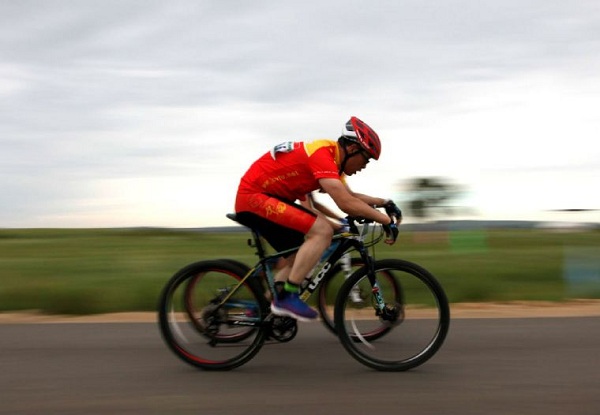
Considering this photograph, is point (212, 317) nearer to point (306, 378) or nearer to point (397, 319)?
point (306, 378)

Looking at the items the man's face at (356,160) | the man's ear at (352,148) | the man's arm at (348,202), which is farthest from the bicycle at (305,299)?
the man's ear at (352,148)

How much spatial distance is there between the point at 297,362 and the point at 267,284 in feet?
→ 2.19

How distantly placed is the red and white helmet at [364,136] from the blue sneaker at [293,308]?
1.20 m

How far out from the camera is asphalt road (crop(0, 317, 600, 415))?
505cm

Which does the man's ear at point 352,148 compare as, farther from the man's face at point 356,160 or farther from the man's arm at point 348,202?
the man's arm at point 348,202

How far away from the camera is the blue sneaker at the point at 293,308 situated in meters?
6.00

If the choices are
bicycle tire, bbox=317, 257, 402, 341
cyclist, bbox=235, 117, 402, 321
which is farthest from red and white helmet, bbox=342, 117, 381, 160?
bicycle tire, bbox=317, 257, 402, 341

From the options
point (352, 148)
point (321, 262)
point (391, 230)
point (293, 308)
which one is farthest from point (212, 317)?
point (352, 148)

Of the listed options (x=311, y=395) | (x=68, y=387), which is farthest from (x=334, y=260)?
(x=68, y=387)

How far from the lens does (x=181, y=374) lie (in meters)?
6.04

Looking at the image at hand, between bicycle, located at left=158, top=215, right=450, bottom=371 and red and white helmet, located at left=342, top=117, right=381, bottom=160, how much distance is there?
1.87 feet

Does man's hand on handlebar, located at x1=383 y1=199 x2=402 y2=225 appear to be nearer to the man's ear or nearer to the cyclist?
the cyclist

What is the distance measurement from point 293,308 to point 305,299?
9.2 inches

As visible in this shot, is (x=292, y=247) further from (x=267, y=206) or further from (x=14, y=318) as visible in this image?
(x=14, y=318)
